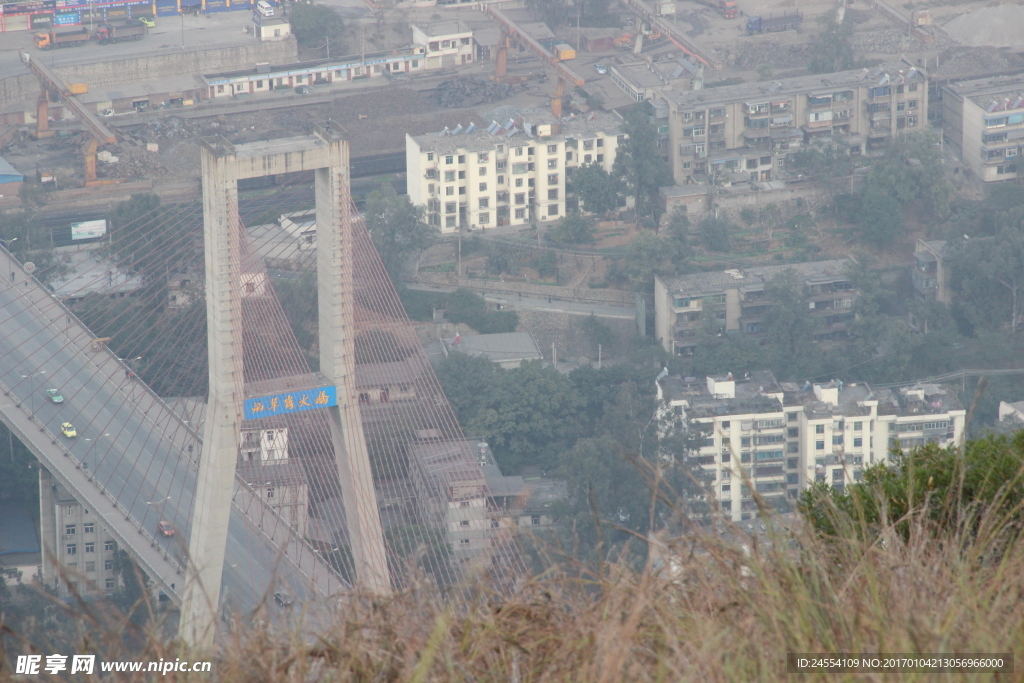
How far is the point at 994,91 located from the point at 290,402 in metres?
9.16

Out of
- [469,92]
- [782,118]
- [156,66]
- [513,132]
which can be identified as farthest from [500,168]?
[156,66]

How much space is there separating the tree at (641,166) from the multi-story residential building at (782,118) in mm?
357

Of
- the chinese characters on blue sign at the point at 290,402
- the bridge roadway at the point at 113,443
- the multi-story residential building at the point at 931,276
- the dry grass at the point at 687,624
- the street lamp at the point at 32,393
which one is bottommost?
the multi-story residential building at the point at 931,276

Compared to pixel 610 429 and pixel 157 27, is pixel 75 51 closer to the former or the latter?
pixel 157 27

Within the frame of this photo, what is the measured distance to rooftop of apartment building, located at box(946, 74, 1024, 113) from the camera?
12.3 metres

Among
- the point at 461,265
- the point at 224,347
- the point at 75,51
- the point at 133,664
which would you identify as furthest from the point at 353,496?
the point at 75,51

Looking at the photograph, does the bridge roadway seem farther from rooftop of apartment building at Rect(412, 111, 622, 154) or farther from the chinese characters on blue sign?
rooftop of apartment building at Rect(412, 111, 622, 154)

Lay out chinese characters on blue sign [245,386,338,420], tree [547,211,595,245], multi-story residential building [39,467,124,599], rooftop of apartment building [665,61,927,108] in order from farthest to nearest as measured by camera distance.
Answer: rooftop of apartment building [665,61,927,108] < tree [547,211,595,245] < multi-story residential building [39,467,124,599] < chinese characters on blue sign [245,386,338,420]

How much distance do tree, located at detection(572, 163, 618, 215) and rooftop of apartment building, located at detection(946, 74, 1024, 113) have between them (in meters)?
3.13

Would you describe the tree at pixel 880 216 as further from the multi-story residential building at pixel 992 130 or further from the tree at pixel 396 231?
the tree at pixel 396 231

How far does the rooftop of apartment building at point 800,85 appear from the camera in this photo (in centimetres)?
1242

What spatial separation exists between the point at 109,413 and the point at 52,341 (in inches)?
41.7

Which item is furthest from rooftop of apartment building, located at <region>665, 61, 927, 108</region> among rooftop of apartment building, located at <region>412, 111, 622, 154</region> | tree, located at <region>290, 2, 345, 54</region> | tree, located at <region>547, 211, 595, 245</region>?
tree, located at <region>290, 2, 345, 54</region>

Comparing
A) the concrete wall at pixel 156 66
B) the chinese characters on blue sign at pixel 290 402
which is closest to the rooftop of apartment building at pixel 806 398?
the chinese characters on blue sign at pixel 290 402
